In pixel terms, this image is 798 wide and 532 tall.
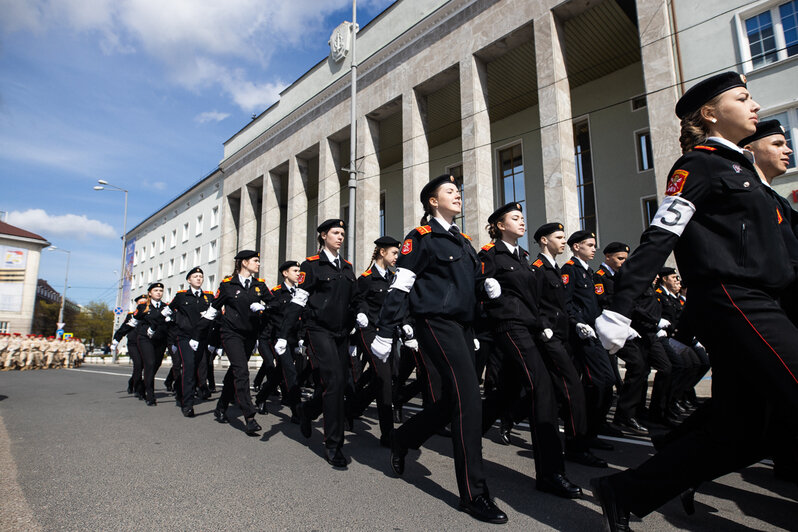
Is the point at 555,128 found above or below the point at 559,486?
above

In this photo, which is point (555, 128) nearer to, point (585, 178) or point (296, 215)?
point (585, 178)

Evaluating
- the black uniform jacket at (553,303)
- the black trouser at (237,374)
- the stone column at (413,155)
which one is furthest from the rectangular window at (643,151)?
the black trouser at (237,374)

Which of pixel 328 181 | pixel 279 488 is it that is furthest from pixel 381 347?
pixel 328 181

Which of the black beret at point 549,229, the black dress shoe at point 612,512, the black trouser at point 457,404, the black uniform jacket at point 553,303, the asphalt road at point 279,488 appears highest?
the black beret at point 549,229

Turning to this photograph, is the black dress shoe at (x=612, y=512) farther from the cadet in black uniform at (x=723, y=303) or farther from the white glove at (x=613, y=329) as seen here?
the white glove at (x=613, y=329)

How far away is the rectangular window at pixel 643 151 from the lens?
19172 millimetres

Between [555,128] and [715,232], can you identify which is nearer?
[715,232]

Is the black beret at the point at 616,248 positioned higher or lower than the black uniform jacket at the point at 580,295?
higher

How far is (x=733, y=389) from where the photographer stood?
2.12 metres

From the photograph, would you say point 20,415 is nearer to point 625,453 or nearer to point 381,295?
point 381,295

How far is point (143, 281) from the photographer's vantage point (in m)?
50.2

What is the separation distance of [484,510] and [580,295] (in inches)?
126

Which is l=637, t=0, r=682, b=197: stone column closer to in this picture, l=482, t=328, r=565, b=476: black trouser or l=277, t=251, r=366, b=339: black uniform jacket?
l=277, t=251, r=366, b=339: black uniform jacket

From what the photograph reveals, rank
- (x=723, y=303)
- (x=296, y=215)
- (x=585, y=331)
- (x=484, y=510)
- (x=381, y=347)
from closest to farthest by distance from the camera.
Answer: (x=723, y=303)
(x=484, y=510)
(x=381, y=347)
(x=585, y=331)
(x=296, y=215)
